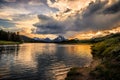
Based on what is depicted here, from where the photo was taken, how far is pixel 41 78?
37.4 m

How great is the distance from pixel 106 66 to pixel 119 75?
20.0ft

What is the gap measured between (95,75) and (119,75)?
5166 mm

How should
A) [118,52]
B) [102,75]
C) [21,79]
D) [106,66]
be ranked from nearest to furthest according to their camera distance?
[102,75] → [106,66] → [21,79] → [118,52]

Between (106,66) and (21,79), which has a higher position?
(106,66)

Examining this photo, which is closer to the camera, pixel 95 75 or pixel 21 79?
pixel 95 75

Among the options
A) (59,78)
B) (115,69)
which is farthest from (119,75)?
(59,78)

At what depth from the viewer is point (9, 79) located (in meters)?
36.2

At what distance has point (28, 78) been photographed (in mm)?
37031

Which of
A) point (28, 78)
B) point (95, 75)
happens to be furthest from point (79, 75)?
point (28, 78)

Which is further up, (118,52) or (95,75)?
(118,52)

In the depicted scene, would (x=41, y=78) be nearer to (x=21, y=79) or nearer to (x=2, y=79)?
(x=21, y=79)

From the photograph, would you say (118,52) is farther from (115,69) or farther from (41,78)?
(41,78)

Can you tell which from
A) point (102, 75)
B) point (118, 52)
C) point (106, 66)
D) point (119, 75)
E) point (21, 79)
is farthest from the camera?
point (118, 52)

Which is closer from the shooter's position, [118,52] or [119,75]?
[119,75]
